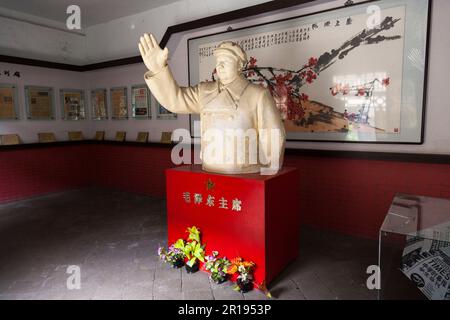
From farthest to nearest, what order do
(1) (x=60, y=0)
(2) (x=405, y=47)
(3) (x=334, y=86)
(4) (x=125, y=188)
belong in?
(4) (x=125, y=188), (1) (x=60, y=0), (3) (x=334, y=86), (2) (x=405, y=47)

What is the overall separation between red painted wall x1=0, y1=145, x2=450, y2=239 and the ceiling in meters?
2.04

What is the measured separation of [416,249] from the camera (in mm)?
1838

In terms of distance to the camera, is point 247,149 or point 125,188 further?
point 125,188

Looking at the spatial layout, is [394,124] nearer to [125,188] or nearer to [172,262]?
[172,262]

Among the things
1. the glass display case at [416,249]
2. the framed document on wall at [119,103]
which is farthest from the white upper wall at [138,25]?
the glass display case at [416,249]

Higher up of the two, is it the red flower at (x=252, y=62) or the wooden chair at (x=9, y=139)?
the red flower at (x=252, y=62)

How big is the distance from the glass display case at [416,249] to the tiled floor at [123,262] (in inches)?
8.8

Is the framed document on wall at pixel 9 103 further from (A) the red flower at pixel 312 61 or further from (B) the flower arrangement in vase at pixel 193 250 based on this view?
(A) the red flower at pixel 312 61

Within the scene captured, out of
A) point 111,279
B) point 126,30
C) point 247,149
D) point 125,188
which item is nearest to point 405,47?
point 247,149

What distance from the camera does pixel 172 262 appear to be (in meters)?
2.54

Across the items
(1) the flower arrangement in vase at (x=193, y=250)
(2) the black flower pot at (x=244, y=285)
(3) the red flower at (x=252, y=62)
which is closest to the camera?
(2) the black flower pot at (x=244, y=285)

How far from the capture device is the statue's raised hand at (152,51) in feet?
7.27

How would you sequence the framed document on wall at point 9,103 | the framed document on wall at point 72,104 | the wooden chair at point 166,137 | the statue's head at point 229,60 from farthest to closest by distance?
the framed document on wall at point 72,104, the wooden chair at point 166,137, the framed document on wall at point 9,103, the statue's head at point 229,60
